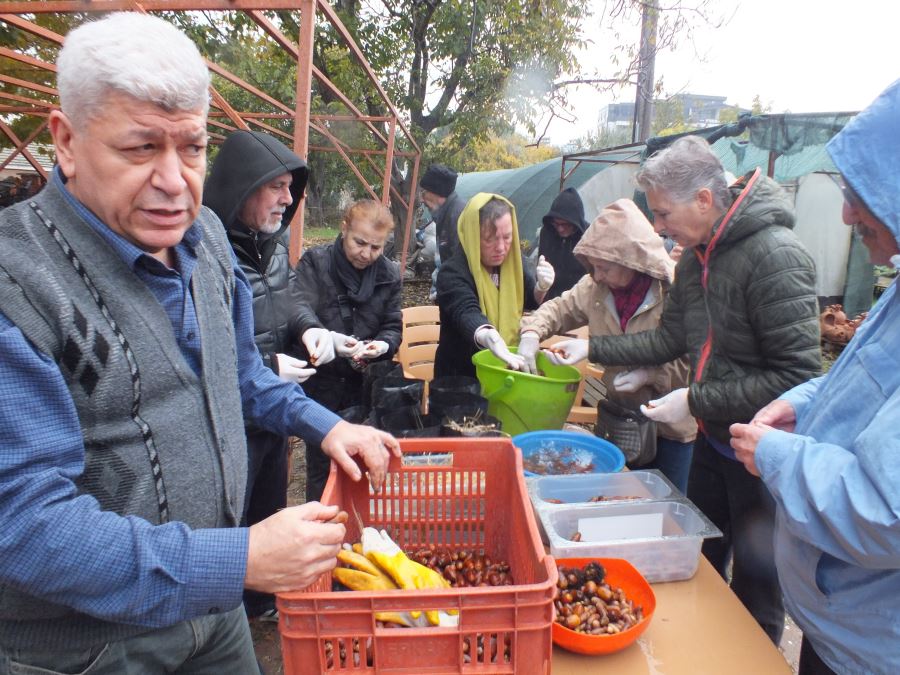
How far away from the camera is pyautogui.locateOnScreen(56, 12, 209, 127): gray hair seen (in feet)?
3.02

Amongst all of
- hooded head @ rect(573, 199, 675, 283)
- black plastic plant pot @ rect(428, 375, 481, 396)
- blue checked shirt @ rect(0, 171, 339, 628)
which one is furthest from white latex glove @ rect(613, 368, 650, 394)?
blue checked shirt @ rect(0, 171, 339, 628)

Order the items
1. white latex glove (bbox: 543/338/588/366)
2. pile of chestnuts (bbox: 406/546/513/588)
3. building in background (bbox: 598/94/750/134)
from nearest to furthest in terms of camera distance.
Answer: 1. pile of chestnuts (bbox: 406/546/513/588)
2. white latex glove (bbox: 543/338/588/366)
3. building in background (bbox: 598/94/750/134)

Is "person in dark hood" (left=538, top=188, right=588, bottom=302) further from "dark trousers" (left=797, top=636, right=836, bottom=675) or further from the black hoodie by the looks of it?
"dark trousers" (left=797, top=636, right=836, bottom=675)

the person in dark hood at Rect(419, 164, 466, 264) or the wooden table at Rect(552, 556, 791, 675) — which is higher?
the person in dark hood at Rect(419, 164, 466, 264)

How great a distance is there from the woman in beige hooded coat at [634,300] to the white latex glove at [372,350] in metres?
0.79

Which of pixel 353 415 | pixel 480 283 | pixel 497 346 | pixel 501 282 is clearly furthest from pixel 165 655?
pixel 501 282

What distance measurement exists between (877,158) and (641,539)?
1.02 metres

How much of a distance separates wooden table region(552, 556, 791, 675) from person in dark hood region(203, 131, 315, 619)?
158 centimetres

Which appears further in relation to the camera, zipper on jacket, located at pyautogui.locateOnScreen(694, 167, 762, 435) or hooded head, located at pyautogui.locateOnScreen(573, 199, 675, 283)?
hooded head, located at pyautogui.locateOnScreen(573, 199, 675, 283)

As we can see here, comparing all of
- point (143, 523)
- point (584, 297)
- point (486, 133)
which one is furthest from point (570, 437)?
point (486, 133)

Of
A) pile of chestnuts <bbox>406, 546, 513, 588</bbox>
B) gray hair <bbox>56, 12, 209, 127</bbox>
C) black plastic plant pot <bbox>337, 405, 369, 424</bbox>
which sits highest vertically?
gray hair <bbox>56, 12, 209, 127</bbox>

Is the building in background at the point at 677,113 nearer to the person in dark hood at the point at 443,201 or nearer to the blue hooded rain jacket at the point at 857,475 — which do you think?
the person in dark hood at the point at 443,201

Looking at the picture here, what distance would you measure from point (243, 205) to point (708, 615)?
219cm

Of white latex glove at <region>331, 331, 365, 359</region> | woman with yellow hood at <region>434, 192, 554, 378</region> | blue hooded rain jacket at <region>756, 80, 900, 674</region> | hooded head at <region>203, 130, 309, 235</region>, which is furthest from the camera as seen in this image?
woman with yellow hood at <region>434, 192, 554, 378</region>
